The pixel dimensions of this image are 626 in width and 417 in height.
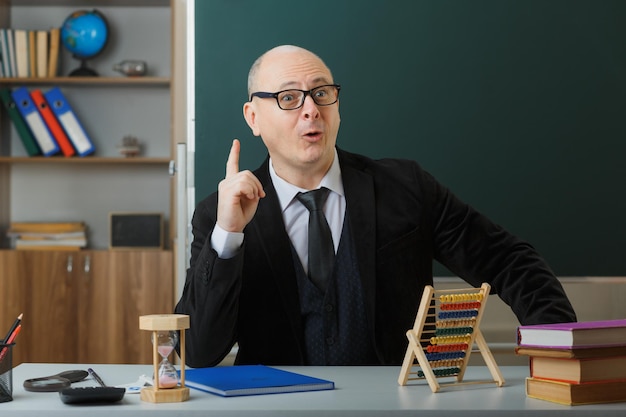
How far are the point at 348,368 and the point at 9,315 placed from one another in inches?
125

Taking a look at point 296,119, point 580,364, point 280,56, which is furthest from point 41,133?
point 580,364

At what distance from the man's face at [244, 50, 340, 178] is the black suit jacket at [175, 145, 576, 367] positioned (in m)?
0.11

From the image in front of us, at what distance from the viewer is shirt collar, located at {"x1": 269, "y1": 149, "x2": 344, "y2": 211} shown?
2355 millimetres

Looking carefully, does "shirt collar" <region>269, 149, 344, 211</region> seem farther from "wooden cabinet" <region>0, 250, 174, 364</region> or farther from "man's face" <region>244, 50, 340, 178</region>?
"wooden cabinet" <region>0, 250, 174, 364</region>

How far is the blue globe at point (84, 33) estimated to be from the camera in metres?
4.83

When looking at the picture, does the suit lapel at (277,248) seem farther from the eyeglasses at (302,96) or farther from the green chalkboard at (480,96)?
the green chalkboard at (480,96)

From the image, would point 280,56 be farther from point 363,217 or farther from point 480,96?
point 480,96

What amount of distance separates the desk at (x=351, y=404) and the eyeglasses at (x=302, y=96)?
93 cm

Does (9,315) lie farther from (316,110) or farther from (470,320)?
(470,320)

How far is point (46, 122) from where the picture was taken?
15.8 feet

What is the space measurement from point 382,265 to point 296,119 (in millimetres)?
457

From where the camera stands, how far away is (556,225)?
3154 millimetres

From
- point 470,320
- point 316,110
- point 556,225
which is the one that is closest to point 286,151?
point 316,110

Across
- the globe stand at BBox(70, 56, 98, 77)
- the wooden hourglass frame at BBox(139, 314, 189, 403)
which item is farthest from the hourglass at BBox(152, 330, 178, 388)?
the globe stand at BBox(70, 56, 98, 77)
